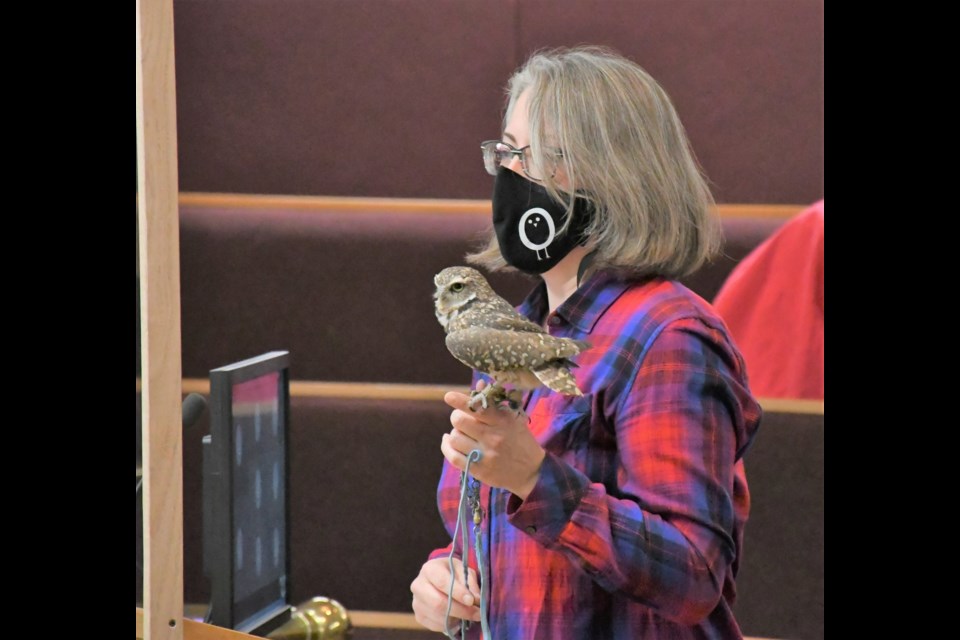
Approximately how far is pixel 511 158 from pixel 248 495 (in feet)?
2.42

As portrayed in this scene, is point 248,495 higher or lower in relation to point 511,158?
lower

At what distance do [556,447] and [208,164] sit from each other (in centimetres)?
96

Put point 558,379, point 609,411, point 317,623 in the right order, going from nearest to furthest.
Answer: point 558,379 < point 609,411 < point 317,623

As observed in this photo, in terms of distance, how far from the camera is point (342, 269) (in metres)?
1.89

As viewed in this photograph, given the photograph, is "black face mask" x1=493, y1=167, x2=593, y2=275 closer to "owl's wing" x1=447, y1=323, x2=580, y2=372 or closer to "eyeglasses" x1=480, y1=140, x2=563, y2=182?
"eyeglasses" x1=480, y1=140, x2=563, y2=182

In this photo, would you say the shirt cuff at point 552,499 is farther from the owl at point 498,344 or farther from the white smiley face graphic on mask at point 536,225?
the white smiley face graphic on mask at point 536,225

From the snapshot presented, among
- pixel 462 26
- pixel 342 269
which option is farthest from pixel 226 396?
pixel 462 26

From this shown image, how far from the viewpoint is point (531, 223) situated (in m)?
1.21

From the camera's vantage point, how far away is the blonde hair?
1.19 metres

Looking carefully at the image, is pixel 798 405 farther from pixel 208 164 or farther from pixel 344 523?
pixel 208 164

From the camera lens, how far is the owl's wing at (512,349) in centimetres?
102

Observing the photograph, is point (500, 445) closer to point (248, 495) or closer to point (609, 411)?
point (609, 411)

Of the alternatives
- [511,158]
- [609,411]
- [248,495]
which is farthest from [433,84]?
[609,411]

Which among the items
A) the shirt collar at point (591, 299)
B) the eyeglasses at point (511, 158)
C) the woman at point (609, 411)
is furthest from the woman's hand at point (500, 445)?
the eyeglasses at point (511, 158)
